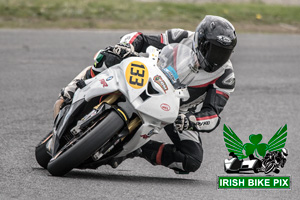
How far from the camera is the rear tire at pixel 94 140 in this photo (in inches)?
204

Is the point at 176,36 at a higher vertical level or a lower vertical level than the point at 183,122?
higher

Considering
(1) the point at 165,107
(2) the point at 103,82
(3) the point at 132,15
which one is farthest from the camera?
(3) the point at 132,15

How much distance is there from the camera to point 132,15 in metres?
16.7

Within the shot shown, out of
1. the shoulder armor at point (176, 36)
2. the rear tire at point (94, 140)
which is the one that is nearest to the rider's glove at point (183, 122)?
the rear tire at point (94, 140)

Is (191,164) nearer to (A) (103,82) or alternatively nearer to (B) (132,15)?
(A) (103,82)

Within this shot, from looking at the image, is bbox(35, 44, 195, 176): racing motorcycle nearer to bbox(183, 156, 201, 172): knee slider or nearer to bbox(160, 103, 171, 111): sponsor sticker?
bbox(160, 103, 171, 111): sponsor sticker

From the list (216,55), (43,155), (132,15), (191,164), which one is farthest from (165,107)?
(132,15)

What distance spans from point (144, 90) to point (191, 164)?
1.35 m

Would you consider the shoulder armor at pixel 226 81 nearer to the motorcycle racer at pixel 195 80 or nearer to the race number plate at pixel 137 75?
the motorcycle racer at pixel 195 80

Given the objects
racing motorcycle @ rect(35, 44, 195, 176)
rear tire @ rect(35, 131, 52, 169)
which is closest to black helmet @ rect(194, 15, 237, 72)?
racing motorcycle @ rect(35, 44, 195, 176)

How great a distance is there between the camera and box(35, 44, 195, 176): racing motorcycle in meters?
5.25

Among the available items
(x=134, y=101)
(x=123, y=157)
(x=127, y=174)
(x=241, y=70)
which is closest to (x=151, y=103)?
(x=134, y=101)

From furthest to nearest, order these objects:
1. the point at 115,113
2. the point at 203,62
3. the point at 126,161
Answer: the point at 126,161 → the point at 203,62 → the point at 115,113

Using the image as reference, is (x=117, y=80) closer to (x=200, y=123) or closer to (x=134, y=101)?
(x=134, y=101)
